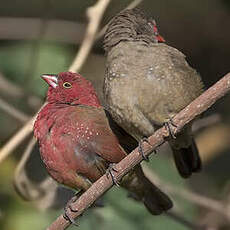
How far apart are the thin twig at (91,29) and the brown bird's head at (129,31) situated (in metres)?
0.71

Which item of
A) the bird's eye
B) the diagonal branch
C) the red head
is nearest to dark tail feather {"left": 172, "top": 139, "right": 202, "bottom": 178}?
the red head

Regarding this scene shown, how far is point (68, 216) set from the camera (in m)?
4.88

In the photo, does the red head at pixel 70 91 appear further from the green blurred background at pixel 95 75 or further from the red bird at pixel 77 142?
the green blurred background at pixel 95 75

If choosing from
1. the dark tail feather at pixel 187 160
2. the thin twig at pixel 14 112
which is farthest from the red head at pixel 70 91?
the thin twig at pixel 14 112

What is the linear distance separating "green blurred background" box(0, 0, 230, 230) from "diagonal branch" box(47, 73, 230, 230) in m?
1.09

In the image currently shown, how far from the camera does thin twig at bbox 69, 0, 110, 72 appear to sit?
18.9ft

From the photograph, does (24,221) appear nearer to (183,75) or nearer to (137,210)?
(137,210)

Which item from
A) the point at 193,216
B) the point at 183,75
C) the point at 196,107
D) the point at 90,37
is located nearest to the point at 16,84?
the point at 90,37

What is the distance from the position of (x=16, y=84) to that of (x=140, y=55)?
1.98 m

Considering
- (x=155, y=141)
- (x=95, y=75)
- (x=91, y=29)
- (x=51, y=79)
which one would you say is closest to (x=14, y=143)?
(x=51, y=79)

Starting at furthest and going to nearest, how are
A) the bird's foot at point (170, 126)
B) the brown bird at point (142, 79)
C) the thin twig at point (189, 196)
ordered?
1. the thin twig at point (189, 196)
2. the brown bird at point (142, 79)
3. the bird's foot at point (170, 126)

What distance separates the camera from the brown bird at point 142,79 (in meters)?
4.83

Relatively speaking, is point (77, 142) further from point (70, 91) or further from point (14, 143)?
point (14, 143)

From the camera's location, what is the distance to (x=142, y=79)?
4.83 meters
